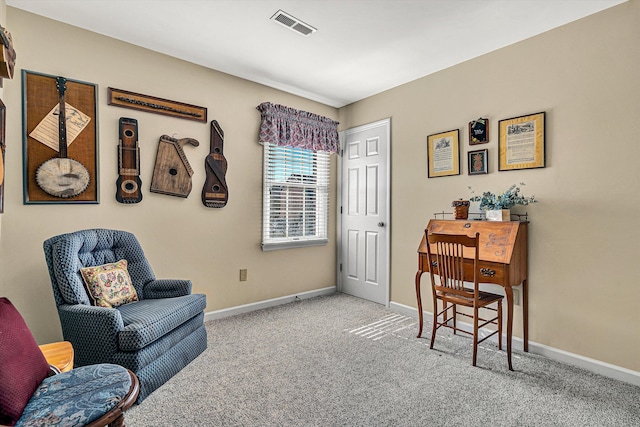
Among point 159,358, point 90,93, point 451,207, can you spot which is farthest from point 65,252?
point 451,207

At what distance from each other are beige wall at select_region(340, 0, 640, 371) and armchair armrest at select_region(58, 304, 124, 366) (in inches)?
116

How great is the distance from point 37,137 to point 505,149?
367 centimetres

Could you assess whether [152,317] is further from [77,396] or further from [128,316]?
[77,396]

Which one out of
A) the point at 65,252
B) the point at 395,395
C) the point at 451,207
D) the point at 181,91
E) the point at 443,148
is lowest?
the point at 395,395

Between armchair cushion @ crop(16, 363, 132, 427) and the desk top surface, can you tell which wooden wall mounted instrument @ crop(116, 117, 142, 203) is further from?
the desk top surface

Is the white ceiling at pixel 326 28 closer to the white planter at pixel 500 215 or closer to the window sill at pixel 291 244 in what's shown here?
the white planter at pixel 500 215

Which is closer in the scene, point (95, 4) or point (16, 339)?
point (16, 339)

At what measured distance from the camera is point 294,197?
12.9ft

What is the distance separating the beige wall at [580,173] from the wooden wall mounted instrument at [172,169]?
2.64 meters

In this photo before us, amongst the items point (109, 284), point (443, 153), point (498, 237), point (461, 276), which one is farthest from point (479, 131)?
point (109, 284)

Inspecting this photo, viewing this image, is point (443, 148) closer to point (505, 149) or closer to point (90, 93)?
point (505, 149)

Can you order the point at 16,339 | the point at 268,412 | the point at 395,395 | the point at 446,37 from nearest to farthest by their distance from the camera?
the point at 16,339 < the point at 268,412 < the point at 395,395 < the point at 446,37

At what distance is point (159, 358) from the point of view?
201 cm

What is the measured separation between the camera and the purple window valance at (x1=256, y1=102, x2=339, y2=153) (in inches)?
141
